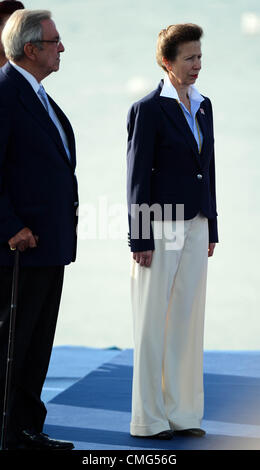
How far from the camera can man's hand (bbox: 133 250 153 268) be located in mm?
3633

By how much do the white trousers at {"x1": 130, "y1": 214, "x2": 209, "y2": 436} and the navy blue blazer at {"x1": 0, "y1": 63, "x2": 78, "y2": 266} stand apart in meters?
0.58

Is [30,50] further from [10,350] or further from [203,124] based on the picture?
[10,350]

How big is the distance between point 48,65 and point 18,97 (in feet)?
0.53

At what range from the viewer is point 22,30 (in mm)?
3193

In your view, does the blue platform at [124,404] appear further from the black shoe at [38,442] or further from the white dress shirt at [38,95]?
the white dress shirt at [38,95]

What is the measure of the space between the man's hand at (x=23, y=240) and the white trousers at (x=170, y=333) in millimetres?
692

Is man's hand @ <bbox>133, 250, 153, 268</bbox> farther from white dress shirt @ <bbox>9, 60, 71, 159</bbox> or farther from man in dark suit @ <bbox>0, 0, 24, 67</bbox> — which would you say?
man in dark suit @ <bbox>0, 0, 24, 67</bbox>

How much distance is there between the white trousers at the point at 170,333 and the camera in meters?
3.68

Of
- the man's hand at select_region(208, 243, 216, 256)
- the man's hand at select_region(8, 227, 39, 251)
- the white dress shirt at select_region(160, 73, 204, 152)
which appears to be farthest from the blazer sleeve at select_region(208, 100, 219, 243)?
the man's hand at select_region(8, 227, 39, 251)

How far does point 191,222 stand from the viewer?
3723 millimetres

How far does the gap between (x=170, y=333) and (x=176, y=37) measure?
118 centimetres
